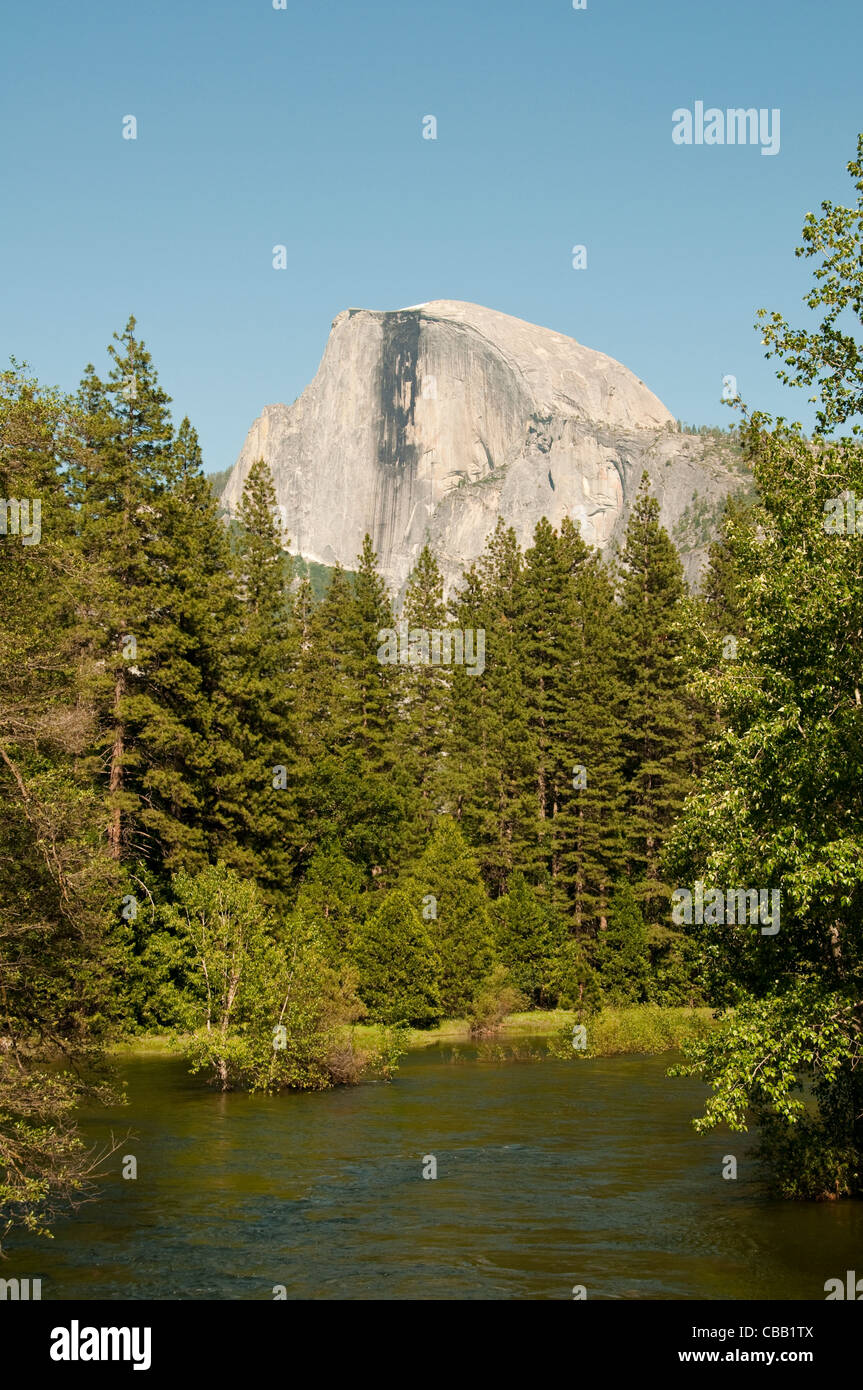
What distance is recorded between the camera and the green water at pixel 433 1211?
19594 millimetres

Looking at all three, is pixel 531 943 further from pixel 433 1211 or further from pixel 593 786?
pixel 433 1211

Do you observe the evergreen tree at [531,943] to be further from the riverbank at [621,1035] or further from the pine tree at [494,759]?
the riverbank at [621,1035]

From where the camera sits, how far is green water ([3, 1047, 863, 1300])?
19.6 m

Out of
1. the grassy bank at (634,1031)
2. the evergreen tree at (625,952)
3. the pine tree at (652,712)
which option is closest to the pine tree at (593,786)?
the pine tree at (652,712)

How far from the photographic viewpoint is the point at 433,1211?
2406 centimetres

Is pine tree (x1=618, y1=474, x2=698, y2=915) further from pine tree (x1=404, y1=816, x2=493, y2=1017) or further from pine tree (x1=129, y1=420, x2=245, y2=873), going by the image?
pine tree (x1=129, y1=420, x2=245, y2=873)

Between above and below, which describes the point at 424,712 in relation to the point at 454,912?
above

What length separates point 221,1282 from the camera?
19.5 m

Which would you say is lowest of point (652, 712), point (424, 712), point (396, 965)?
→ point (396, 965)

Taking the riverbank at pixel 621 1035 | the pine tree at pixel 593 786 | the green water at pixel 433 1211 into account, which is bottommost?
the riverbank at pixel 621 1035

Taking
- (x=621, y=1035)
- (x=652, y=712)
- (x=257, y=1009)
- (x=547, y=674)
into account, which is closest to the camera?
(x=257, y=1009)

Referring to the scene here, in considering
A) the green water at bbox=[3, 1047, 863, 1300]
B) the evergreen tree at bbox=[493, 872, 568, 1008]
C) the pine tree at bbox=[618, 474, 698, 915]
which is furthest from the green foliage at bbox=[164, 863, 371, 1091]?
the pine tree at bbox=[618, 474, 698, 915]

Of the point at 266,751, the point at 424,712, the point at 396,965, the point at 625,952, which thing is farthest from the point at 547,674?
the point at 266,751
